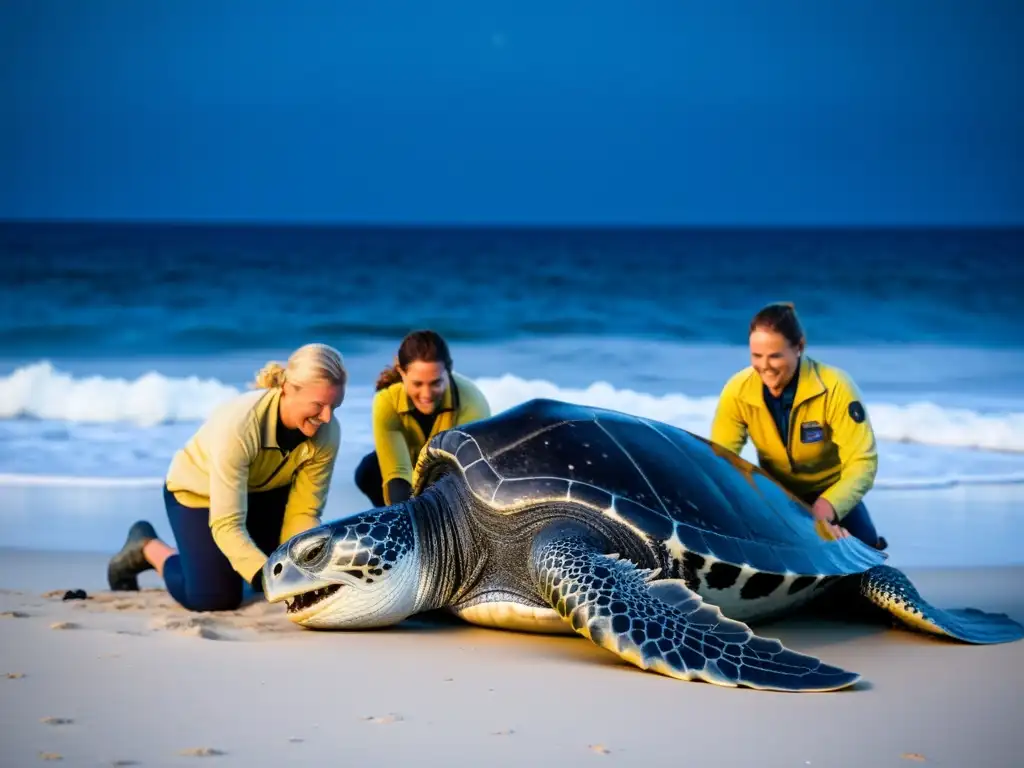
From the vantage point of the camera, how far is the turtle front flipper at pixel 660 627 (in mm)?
3197

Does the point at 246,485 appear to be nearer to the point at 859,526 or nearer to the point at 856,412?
the point at 856,412

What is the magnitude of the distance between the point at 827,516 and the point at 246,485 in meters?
1.87

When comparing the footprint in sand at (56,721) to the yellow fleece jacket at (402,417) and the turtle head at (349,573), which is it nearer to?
the turtle head at (349,573)

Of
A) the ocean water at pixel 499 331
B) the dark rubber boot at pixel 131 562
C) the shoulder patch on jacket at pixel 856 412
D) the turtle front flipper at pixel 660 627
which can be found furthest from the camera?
the ocean water at pixel 499 331

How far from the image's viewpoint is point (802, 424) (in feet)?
14.3

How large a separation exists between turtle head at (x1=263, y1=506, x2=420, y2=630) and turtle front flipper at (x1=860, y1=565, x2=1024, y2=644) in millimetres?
1426

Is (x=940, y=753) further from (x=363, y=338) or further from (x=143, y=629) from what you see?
(x=363, y=338)

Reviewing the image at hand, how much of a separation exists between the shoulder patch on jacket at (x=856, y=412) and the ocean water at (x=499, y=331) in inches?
103

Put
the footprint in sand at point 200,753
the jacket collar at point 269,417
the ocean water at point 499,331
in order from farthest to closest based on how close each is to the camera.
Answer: the ocean water at point 499,331 < the jacket collar at point 269,417 < the footprint in sand at point 200,753

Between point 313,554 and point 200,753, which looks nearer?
point 200,753

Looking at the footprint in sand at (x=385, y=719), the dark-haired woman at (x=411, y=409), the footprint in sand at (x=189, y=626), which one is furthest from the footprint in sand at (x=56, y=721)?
the dark-haired woman at (x=411, y=409)

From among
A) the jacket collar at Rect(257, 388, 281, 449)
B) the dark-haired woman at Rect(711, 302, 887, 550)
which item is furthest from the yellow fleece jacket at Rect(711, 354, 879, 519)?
the jacket collar at Rect(257, 388, 281, 449)

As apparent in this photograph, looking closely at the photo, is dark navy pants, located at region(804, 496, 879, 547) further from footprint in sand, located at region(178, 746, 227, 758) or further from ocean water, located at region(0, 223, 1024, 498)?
footprint in sand, located at region(178, 746, 227, 758)

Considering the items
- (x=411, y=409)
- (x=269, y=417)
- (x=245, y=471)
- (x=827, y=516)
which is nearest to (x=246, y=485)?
(x=245, y=471)
